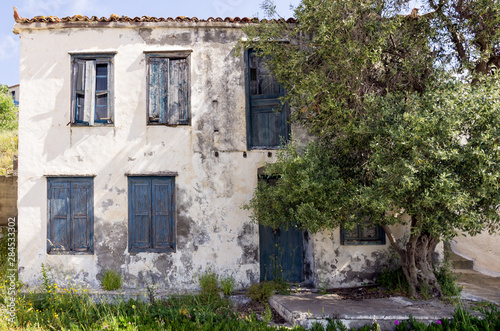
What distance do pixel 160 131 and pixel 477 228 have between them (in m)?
6.62

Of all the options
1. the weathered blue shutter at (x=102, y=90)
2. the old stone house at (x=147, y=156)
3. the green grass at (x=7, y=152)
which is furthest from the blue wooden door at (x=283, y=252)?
the green grass at (x=7, y=152)

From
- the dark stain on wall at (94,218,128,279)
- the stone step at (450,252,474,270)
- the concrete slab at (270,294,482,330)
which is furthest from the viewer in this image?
the stone step at (450,252,474,270)

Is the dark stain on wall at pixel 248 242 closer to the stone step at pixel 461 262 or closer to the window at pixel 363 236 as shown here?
the window at pixel 363 236

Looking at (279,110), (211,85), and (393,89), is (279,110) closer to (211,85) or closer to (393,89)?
(211,85)

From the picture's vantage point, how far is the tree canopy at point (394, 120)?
5.59 m

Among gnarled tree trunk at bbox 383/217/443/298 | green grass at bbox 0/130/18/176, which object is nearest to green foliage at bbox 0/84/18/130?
green grass at bbox 0/130/18/176

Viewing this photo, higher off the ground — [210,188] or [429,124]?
[429,124]

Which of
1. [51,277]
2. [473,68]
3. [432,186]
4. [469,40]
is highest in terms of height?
[469,40]

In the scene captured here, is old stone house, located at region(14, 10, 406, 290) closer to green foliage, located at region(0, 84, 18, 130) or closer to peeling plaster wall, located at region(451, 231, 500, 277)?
peeling plaster wall, located at region(451, 231, 500, 277)

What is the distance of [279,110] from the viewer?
28.1 ft

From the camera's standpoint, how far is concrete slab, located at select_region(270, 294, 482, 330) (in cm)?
611

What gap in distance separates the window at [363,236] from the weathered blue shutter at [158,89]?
199 inches

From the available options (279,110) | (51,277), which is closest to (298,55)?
(279,110)

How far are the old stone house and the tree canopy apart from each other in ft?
3.69
